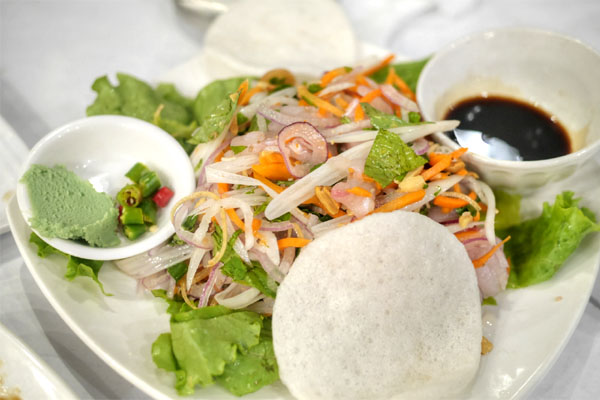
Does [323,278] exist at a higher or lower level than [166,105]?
lower

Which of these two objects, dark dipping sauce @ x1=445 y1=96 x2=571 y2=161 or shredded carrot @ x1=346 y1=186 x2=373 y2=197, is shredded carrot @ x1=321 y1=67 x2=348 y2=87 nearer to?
dark dipping sauce @ x1=445 y1=96 x2=571 y2=161

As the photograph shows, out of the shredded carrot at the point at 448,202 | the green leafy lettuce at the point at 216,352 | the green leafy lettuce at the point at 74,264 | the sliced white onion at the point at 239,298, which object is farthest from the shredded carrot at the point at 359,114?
the green leafy lettuce at the point at 74,264

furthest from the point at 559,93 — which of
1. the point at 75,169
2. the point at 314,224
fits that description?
the point at 75,169

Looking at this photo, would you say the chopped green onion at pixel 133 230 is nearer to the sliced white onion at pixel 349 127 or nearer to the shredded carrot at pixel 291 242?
the shredded carrot at pixel 291 242

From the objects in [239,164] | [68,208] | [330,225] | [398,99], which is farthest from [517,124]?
[68,208]

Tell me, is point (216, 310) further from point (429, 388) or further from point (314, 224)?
point (429, 388)

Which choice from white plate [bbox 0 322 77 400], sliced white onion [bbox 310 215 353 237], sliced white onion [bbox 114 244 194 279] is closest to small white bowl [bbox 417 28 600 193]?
sliced white onion [bbox 310 215 353 237]
